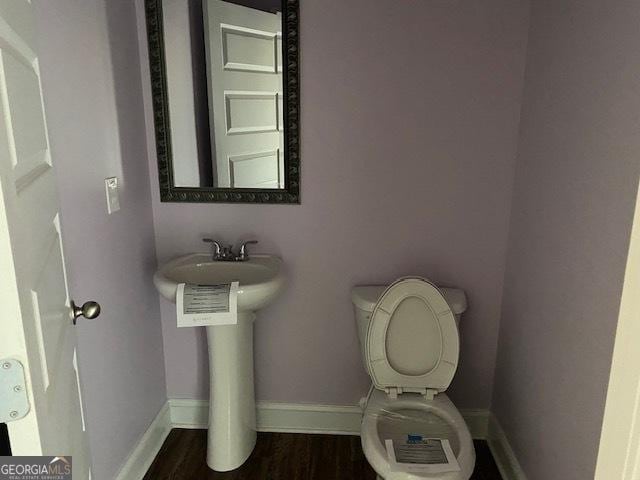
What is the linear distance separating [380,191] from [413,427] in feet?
2.88

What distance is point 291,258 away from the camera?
2102 millimetres

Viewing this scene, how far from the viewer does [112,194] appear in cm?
173

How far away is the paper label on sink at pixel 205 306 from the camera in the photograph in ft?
5.52

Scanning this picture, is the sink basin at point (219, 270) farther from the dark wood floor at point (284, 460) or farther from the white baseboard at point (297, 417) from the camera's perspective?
the dark wood floor at point (284, 460)

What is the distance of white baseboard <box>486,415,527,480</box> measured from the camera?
1868mm

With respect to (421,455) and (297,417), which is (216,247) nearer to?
(297,417)

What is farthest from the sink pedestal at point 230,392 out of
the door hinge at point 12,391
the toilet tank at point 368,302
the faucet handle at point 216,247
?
the door hinge at point 12,391

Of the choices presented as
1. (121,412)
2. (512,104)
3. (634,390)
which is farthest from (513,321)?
(121,412)

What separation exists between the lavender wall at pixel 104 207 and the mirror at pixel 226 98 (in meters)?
0.11

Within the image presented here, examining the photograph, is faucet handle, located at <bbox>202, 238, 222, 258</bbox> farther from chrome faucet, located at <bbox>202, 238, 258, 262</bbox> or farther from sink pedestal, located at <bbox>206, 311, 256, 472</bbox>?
sink pedestal, located at <bbox>206, 311, 256, 472</bbox>

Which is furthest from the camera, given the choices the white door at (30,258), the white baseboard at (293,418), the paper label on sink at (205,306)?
the white baseboard at (293,418)

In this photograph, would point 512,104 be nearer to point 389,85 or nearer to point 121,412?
point 389,85

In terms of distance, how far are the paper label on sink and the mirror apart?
1.59 feet

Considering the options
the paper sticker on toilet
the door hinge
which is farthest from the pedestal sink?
the door hinge
